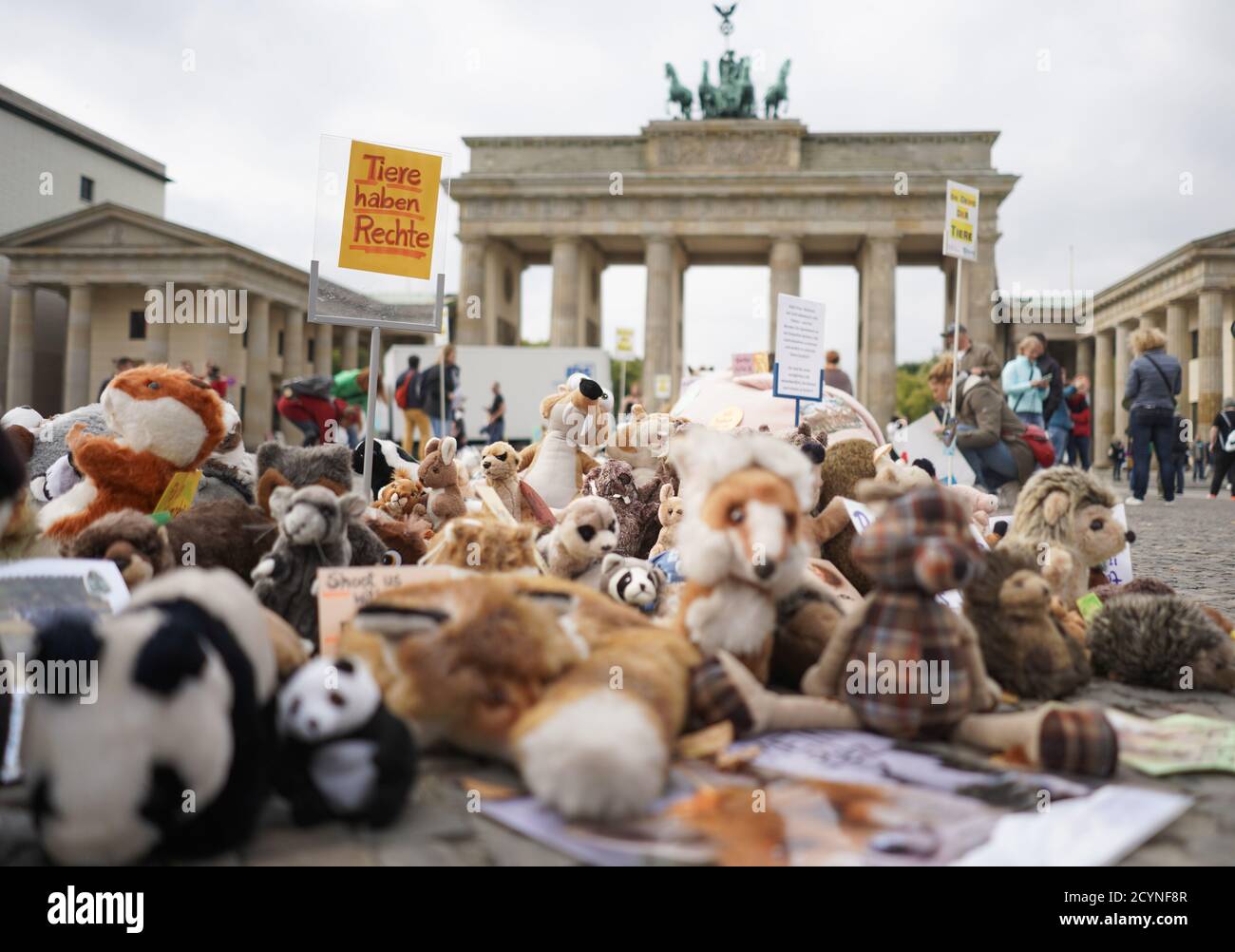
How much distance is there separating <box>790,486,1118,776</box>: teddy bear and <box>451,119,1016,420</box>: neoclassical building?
110ft

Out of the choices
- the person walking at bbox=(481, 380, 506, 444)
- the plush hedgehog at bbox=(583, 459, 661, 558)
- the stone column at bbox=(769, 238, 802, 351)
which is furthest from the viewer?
the stone column at bbox=(769, 238, 802, 351)

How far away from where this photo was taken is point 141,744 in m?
1.66

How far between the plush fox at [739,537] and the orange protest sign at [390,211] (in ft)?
8.53

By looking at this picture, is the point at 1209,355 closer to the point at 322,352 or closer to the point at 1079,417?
the point at 1079,417

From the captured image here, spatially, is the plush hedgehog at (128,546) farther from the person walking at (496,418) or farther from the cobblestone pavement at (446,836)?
the person walking at (496,418)

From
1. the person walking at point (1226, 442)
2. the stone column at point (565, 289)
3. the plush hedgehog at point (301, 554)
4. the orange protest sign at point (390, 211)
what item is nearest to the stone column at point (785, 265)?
the stone column at point (565, 289)

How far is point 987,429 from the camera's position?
6.77m

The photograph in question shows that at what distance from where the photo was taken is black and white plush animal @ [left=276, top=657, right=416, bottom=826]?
6.11ft

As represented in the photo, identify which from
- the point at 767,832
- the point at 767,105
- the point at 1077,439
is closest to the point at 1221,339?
the point at 767,105

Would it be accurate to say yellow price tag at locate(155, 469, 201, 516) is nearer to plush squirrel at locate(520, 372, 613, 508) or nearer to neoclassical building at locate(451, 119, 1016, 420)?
plush squirrel at locate(520, 372, 613, 508)

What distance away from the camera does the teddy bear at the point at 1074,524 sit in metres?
3.58

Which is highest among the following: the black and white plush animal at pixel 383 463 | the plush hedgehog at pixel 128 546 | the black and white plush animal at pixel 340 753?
the black and white plush animal at pixel 383 463

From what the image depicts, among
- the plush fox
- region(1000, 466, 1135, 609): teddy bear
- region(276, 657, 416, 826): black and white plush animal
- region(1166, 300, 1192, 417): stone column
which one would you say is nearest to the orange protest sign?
the plush fox
